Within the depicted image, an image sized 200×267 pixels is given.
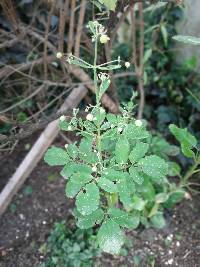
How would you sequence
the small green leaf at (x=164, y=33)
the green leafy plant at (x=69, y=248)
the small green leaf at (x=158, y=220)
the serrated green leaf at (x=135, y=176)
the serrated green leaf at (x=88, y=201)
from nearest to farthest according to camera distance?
the serrated green leaf at (x=88, y=201)
the serrated green leaf at (x=135, y=176)
the green leafy plant at (x=69, y=248)
the small green leaf at (x=158, y=220)
the small green leaf at (x=164, y=33)

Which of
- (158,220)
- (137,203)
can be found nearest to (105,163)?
(137,203)

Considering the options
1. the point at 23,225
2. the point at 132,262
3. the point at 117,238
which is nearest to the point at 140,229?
the point at 132,262

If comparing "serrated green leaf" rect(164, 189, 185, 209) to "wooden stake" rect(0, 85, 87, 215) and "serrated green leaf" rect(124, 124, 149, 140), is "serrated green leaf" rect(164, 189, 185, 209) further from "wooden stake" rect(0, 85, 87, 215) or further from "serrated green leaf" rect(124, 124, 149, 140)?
"serrated green leaf" rect(124, 124, 149, 140)

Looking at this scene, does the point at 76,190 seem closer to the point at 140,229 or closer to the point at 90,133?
the point at 90,133

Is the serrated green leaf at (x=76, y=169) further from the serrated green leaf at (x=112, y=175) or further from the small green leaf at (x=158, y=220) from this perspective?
the small green leaf at (x=158, y=220)

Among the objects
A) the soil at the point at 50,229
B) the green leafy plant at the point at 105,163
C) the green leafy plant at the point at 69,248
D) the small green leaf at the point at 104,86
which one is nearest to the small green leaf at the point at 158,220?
the soil at the point at 50,229
